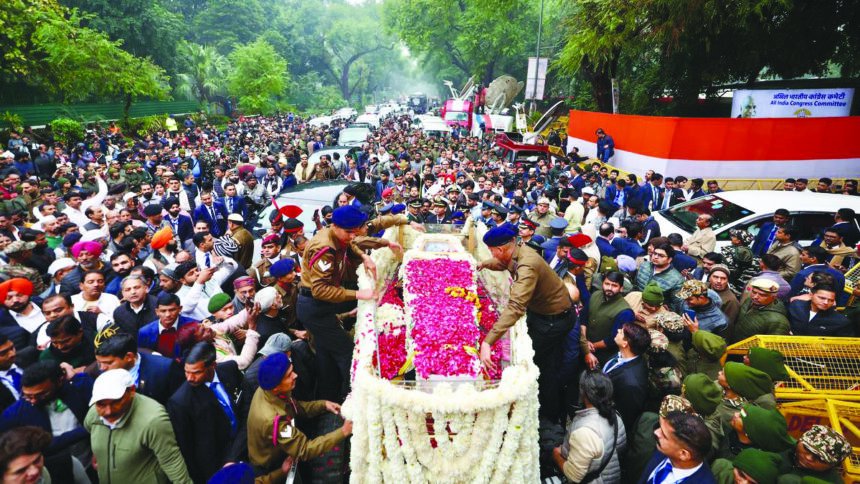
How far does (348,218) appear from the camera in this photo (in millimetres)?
4258

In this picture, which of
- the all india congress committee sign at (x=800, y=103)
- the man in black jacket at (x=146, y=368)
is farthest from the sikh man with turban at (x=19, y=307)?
the all india congress committee sign at (x=800, y=103)

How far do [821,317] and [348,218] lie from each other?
510 cm

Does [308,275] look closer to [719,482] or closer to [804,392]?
[719,482]

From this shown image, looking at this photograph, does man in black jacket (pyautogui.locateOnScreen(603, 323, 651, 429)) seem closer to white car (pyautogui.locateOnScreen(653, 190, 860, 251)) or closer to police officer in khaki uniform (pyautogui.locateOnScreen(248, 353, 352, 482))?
police officer in khaki uniform (pyautogui.locateOnScreen(248, 353, 352, 482))

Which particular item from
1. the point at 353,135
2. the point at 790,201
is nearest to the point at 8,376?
the point at 790,201

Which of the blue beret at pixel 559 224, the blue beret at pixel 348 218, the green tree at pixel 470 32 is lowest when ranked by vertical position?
the blue beret at pixel 559 224

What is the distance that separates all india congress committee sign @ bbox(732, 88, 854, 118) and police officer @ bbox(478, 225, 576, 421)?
1552 cm

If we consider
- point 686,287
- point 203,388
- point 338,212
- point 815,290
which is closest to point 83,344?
point 203,388

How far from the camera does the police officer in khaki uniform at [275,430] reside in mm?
2930

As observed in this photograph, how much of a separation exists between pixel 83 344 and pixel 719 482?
16.2ft

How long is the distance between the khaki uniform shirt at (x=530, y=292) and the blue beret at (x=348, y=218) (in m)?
1.61

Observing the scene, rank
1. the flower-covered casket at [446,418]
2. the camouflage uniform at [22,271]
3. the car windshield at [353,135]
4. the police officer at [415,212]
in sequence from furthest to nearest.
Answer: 1. the car windshield at [353,135]
2. the police officer at [415,212]
3. the camouflage uniform at [22,271]
4. the flower-covered casket at [446,418]

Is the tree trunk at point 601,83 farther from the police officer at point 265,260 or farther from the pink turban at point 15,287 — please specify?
the pink turban at point 15,287

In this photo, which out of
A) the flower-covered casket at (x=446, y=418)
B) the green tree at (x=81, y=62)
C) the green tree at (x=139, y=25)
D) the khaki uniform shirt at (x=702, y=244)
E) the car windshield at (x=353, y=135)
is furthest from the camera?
the green tree at (x=139, y=25)
